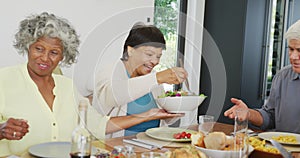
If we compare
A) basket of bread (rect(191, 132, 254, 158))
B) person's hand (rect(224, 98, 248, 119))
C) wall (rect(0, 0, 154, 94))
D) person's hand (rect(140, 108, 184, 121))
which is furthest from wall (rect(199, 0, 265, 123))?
basket of bread (rect(191, 132, 254, 158))

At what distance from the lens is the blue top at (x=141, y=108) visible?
1.75 m

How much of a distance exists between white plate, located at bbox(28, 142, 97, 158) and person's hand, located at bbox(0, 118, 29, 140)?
2.5 inches

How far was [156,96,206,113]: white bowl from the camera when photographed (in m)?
1.49

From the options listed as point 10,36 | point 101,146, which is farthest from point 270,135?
point 10,36

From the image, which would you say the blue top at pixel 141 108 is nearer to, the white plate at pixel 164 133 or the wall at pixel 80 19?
the white plate at pixel 164 133

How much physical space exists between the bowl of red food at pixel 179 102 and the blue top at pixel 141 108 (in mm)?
227

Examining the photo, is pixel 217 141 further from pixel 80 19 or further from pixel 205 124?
pixel 80 19

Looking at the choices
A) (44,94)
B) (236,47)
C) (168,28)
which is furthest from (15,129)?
(236,47)

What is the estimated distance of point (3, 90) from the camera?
152 centimetres

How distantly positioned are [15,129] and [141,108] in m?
0.65

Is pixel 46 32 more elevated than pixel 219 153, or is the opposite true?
pixel 46 32

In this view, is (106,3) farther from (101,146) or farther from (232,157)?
(232,157)

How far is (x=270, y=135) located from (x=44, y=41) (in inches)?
41.7

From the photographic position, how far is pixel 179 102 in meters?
1.50
